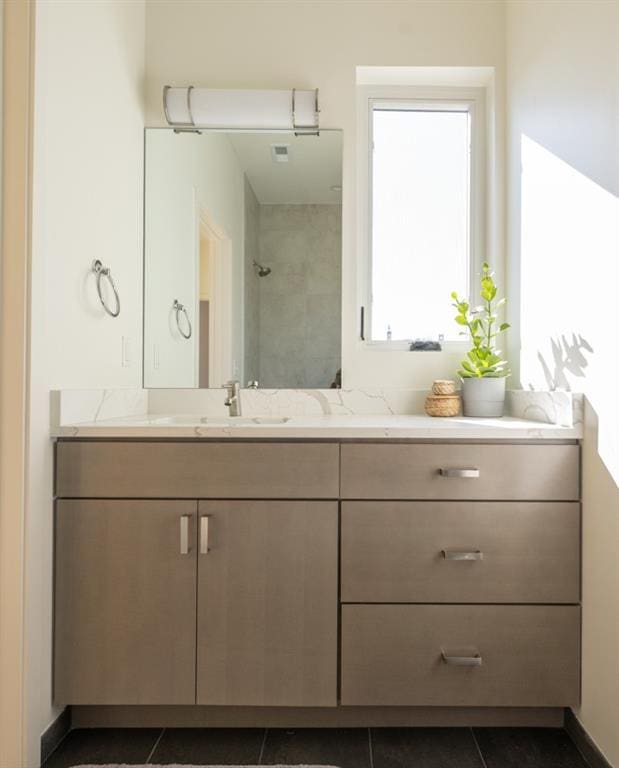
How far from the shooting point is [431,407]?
211cm

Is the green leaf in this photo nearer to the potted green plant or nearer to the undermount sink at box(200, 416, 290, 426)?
the potted green plant

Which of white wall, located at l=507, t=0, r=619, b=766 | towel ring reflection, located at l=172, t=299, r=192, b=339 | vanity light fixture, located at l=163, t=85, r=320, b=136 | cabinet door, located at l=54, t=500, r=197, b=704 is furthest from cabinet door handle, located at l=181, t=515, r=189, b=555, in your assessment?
vanity light fixture, located at l=163, t=85, r=320, b=136

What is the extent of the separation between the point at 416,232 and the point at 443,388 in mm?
675

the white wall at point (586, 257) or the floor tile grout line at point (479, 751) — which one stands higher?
the white wall at point (586, 257)

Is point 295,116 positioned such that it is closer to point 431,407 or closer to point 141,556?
point 431,407

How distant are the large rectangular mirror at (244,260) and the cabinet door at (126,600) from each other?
2.49 ft

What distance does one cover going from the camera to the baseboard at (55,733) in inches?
60.0

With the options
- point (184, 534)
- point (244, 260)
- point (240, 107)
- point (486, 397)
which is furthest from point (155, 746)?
point (240, 107)

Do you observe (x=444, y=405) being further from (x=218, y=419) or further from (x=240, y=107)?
(x=240, y=107)

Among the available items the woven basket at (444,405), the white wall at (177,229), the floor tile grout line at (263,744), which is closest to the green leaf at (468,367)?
the woven basket at (444,405)

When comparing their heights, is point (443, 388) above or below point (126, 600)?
above

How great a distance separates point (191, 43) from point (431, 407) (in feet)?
5.53

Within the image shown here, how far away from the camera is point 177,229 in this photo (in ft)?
7.36

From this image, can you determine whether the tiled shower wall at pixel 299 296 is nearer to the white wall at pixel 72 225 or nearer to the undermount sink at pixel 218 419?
the undermount sink at pixel 218 419
